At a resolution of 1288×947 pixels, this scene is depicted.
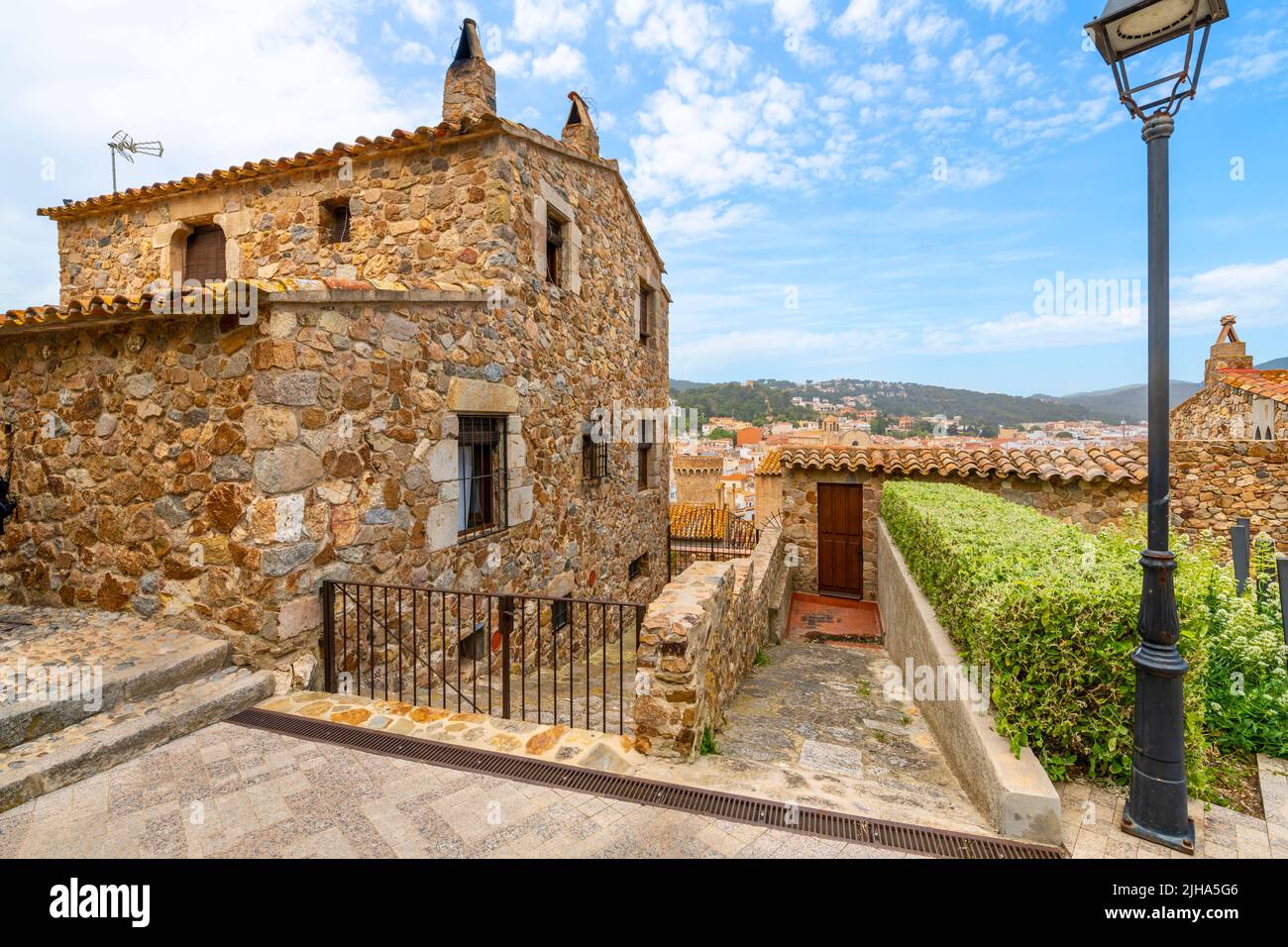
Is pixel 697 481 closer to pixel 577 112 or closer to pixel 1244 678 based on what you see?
pixel 577 112

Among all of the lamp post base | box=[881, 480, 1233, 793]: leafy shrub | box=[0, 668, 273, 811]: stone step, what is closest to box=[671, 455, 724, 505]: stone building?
box=[0, 668, 273, 811]: stone step

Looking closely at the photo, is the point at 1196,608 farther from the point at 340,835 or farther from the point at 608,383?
the point at 608,383

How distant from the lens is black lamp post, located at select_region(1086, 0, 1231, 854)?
2828 mm

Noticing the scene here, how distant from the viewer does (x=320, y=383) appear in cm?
454

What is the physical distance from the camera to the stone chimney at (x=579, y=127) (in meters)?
9.02

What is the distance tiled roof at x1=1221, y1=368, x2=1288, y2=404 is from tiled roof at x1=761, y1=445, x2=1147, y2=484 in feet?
8.65

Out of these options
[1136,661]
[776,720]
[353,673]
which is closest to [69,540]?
[353,673]

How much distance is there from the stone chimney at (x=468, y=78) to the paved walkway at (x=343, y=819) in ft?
24.5

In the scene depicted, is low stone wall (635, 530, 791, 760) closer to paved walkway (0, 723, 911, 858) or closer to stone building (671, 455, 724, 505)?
paved walkway (0, 723, 911, 858)

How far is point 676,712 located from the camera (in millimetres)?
3729

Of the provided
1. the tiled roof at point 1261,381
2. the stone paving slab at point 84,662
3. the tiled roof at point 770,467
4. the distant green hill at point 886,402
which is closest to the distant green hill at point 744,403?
the distant green hill at point 886,402

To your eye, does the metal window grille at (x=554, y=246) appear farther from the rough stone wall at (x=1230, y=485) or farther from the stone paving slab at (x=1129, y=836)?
the rough stone wall at (x=1230, y=485)

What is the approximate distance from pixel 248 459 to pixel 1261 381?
1809 cm
